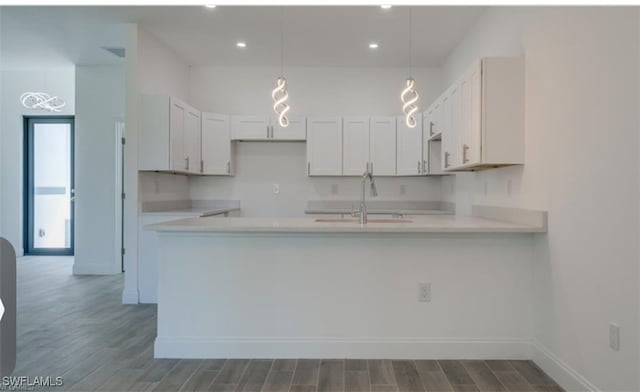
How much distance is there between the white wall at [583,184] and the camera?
191cm

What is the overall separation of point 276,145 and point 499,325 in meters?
3.73

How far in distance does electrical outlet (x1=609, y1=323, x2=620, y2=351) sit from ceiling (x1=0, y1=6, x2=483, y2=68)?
296cm

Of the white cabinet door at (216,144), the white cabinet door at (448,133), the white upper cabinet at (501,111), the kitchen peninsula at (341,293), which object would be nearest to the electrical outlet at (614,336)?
the kitchen peninsula at (341,293)

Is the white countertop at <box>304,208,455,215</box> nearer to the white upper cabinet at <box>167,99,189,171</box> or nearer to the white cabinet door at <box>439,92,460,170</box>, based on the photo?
the white cabinet door at <box>439,92,460,170</box>

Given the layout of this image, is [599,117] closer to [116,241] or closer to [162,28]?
[162,28]

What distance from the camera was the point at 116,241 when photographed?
5.51 m

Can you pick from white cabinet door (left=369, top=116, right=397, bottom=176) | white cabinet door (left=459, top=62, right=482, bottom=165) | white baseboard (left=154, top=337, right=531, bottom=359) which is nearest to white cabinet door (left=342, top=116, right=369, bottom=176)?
white cabinet door (left=369, top=116, right=397, bottom=176)

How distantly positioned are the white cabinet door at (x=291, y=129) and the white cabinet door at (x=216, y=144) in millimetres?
587

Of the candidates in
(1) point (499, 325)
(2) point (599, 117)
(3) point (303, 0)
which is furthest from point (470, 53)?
(3) point (303, 0)

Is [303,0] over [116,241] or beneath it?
over

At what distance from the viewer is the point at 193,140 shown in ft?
15.9

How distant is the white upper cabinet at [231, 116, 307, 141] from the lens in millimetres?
5230

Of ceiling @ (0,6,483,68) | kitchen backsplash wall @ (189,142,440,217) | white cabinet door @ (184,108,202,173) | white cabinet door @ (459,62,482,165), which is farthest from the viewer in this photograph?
kitchen backsplash wall @ (189,142,440,217)

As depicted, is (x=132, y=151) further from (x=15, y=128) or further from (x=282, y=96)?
(x=15, y=128)
